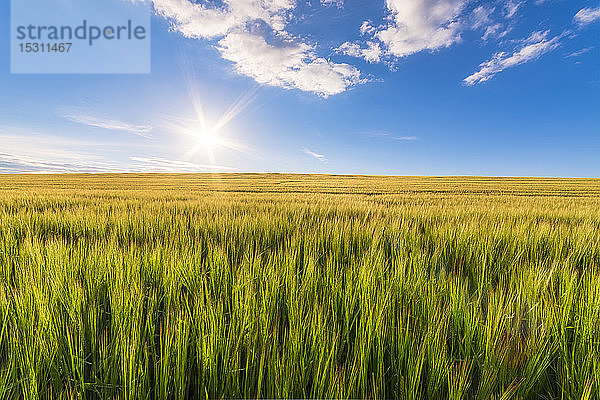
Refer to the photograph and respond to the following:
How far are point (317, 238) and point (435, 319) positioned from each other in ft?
4.71

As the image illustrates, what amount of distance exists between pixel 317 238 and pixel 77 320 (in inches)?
68.1

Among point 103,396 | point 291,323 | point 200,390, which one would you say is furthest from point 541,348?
point 103,396

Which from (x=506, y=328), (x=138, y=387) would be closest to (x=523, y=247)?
(x=506, y=328)

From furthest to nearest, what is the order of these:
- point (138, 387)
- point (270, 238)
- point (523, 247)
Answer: point (270, 238), point (523, 247), point (138, 387)

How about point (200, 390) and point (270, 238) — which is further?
point (270, 238)

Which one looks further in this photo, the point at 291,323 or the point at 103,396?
the point at 291,323

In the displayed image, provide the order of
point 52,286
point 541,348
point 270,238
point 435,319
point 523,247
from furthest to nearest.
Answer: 1. point 270,238
2. point 523,247
3. point 52,286
4. point 435,319
5. point 541,348

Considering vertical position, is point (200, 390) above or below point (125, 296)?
below

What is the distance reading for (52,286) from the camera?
1.20 m

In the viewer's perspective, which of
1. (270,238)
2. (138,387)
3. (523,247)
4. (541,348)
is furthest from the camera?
(270,238)

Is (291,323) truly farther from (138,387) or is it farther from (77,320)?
(77,320)

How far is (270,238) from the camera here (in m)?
2.67

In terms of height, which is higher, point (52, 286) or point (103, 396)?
point (52, 286)

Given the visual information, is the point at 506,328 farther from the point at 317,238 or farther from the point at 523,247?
the point at 523,247
